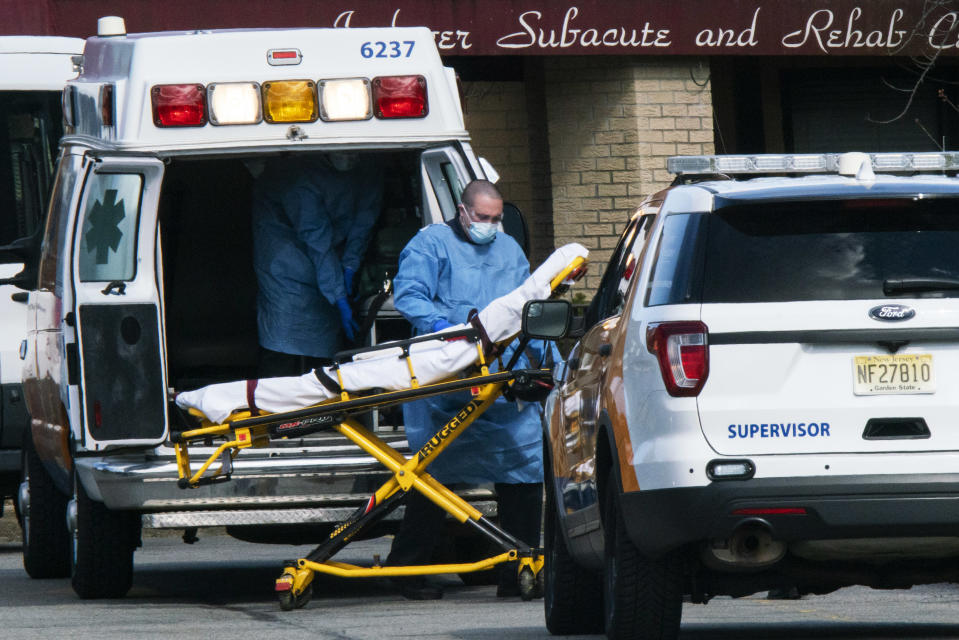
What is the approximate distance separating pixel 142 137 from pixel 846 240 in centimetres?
380

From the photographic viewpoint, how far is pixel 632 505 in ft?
20.0

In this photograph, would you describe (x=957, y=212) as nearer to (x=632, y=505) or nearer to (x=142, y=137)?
(x=632, y=505)

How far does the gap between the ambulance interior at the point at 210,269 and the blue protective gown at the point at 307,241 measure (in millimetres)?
226

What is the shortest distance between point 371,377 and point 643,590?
245 cm

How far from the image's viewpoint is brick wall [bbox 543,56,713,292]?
15.4 metres

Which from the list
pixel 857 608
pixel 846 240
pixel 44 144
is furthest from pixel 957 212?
pixel 44 144

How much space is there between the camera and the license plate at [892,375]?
5906 millimetres

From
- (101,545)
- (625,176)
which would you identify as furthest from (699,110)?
(101,545)

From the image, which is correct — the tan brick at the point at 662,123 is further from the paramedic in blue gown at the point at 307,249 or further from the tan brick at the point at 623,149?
the paramedic in blue gown at the point at 307,249

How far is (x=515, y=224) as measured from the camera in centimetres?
979

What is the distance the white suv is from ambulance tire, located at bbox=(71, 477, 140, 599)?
3.42 meters

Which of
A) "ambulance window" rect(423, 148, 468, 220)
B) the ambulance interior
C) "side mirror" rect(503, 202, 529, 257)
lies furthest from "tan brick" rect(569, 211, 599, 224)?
"ambulance window" rect(423, 148, 468, 220)

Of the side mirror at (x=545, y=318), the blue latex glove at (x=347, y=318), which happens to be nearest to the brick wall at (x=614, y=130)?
the blue latex glove at (x=347, y=318)

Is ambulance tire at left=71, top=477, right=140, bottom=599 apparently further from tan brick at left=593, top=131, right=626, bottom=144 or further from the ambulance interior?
tan brick at left=593, top=131, right=626, bottom=144
